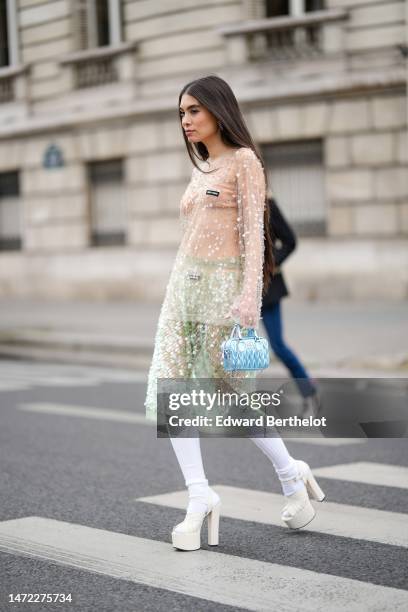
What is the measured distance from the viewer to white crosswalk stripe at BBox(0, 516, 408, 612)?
388 centimetres

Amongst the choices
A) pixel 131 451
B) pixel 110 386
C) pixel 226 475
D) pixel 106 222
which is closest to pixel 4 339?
pixel 110 386

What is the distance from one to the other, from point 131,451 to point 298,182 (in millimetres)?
11949

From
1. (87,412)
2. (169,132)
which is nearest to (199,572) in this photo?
(87,412)

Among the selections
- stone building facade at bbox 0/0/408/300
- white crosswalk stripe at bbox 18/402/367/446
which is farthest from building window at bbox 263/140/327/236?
white crosswalk stripe at bbox 18/402/367/446

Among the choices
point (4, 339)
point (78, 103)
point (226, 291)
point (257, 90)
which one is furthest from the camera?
point (78, 103)

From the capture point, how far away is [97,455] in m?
7.12

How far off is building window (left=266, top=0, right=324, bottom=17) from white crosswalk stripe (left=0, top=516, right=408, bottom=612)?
14.6 m

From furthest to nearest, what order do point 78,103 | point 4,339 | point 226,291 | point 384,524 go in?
point 78,103 → point 4,339 → point 384,524 → point 226,291

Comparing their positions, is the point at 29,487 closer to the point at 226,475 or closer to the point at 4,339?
the point at 226,475

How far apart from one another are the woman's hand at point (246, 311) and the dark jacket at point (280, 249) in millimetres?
3724

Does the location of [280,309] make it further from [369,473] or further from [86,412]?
[369,473]

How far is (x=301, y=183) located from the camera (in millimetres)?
18656

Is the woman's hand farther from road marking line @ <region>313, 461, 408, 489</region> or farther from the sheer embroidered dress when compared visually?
road marking line @ <region>313, 461, 408, 489</region>

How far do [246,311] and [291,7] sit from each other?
1500cm
